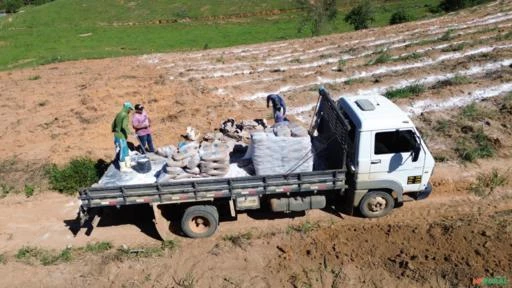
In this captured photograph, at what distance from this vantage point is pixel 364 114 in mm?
9641

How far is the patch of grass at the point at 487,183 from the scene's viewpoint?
36.9 feet

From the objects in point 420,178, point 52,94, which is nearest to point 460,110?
point 420,178

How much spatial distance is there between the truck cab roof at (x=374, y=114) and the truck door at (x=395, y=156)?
0.16 m

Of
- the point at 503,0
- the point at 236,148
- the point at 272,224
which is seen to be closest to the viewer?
the point at 272,224

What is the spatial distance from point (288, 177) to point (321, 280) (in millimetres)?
2251

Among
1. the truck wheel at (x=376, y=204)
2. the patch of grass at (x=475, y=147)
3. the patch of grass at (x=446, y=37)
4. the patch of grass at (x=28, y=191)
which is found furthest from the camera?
the patch of grass at (x=446, y=37)

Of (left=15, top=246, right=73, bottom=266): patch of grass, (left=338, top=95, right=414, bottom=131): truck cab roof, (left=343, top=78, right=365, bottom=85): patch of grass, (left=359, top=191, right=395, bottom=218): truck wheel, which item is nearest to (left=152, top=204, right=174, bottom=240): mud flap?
(left=15, top=246, right=73, bottom=266): patch of grass

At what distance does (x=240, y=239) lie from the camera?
9859mm

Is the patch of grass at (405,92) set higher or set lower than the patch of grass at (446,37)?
lower

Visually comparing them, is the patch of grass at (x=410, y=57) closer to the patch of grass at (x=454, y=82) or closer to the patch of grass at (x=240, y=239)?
the patch of grass at (x=454, y=82)

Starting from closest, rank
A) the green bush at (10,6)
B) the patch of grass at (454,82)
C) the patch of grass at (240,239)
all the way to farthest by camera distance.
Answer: the patch of grass at (240,239) → the patch of grass at (454,82) → the green bush at (10,6)

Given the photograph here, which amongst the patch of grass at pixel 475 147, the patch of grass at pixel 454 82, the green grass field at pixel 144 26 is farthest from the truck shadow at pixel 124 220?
the green grass field at pixel 144 26

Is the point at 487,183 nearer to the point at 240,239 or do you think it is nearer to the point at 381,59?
the point at 240,239

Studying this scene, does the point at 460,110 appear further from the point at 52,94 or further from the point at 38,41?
the point at 38,41
